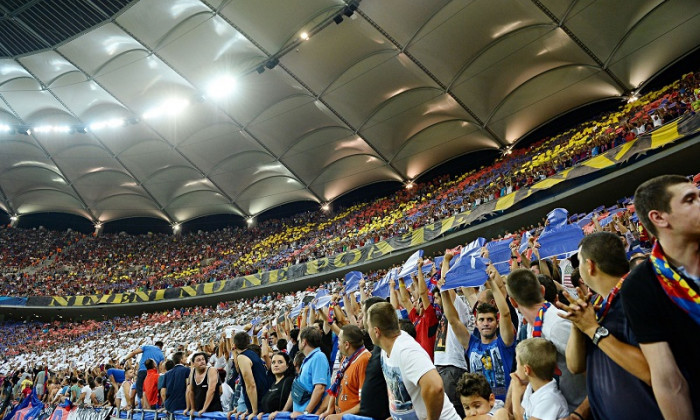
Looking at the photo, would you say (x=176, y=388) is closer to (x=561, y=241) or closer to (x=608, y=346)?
(x=561, y=241)

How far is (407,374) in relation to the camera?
9.30 ft

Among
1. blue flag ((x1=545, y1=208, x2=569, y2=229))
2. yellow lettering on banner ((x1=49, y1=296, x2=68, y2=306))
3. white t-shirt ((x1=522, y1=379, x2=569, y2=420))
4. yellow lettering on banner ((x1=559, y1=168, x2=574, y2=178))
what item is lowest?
white t-shirt ((x1=522, y1=379, x2=569, y2=420))

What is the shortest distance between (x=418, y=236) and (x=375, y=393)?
55.7 feet

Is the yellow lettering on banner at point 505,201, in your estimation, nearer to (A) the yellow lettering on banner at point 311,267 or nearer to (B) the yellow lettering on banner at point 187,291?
(A) the yellow lettering on banner at point 311,267

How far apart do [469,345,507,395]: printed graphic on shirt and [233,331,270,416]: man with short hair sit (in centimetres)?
258

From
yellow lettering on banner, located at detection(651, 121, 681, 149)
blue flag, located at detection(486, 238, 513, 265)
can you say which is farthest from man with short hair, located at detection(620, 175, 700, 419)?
yellow lettering on banner, located at detection(651, 121, 681, 149)

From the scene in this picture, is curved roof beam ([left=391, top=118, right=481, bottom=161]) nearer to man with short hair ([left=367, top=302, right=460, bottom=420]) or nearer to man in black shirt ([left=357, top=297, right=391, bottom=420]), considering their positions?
man in black shirt ([left=357, top=297, right=391, bottom=420])

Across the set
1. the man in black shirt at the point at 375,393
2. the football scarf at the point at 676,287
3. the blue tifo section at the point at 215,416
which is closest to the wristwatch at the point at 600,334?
the football scarf at the point at 676,287

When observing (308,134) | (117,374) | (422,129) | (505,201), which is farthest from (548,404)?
(308,134)

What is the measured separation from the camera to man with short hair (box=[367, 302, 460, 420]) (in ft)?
8.86

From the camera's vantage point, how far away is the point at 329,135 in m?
27.6

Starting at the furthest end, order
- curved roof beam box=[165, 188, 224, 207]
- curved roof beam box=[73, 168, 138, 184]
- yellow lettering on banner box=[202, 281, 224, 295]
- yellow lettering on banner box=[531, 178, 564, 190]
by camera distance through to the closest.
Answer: curved roof beam box=[165, 188, 224, 207], curved roof beam box=[73, 168, 138, 184], yellow lettering on banner box=[202, 281, 224, 295], yellow lettering on banner box=[531, 178, 564, 190]

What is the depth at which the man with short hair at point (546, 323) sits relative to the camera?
93.7 inches

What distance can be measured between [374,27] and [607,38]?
10673mm
